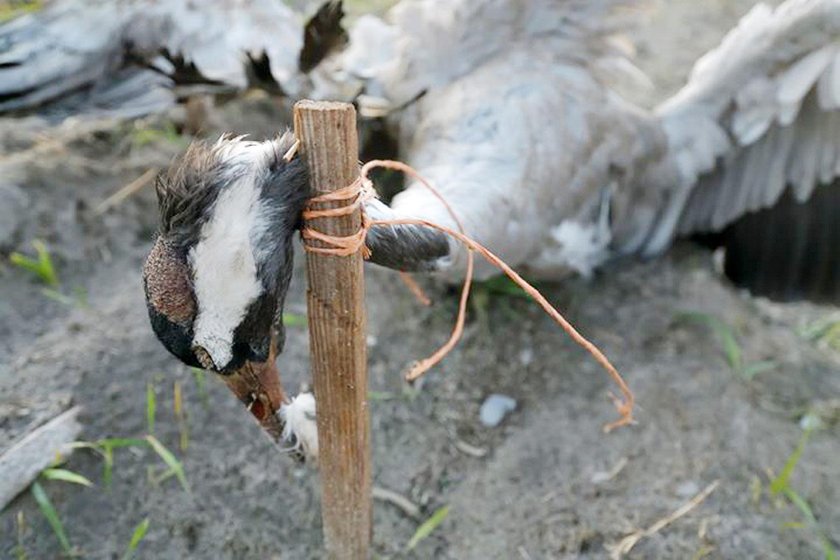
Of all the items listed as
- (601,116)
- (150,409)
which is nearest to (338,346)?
(150,409)

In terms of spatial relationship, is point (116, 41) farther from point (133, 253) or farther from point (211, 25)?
point (133, 253)

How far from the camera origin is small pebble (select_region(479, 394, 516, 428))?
6.96 ft

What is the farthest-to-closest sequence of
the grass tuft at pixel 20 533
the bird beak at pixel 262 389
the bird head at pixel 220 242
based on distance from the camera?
the grass tuft at pixel 20 533 < the bird beak at pixel 262 389 < the bird head at pixel 220 242

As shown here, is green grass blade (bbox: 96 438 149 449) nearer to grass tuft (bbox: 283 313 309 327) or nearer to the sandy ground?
the sandy ground

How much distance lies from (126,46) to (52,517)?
140cm

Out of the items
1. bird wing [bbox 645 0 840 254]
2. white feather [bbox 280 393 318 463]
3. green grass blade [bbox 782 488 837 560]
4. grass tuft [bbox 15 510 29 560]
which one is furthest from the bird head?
bird wing [bbox 645 0 840 254]

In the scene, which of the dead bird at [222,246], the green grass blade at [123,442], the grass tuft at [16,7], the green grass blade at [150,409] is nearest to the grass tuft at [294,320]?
the green grass blade at [150,409]

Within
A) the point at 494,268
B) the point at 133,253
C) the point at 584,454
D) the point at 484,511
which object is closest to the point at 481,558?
the point at 484,511

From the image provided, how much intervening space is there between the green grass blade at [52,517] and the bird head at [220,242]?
0.70 m

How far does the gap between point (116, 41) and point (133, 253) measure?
0.62 metres

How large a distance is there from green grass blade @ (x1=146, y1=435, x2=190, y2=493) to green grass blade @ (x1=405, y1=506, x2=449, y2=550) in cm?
48

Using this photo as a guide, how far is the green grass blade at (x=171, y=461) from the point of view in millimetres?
1801

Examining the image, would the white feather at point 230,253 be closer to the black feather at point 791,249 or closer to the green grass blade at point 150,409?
the green grass blade at point 150,409

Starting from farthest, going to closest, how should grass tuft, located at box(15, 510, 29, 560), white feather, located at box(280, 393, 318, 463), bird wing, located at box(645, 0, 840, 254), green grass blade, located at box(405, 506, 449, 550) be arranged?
bird wing, located at box(645, 0, 840, 254), green grass blade, located at box(405, 506, 449, 550), grass tuft, located at box(15, 510, 29, 560), white feather, located at box(280, 393, 318, 463)
